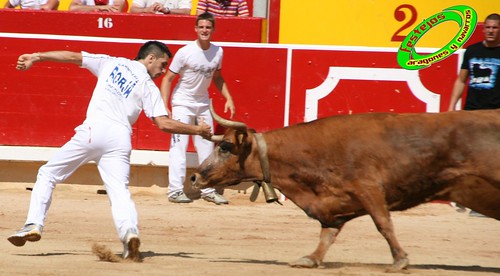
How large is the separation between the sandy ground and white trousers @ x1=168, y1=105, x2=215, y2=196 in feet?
0.83

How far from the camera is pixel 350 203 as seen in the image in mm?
7543

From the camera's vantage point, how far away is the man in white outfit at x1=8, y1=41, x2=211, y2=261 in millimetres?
7512

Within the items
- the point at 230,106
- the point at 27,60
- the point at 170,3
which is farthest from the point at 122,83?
the point at 170,3

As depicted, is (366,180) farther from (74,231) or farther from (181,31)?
(181,31)

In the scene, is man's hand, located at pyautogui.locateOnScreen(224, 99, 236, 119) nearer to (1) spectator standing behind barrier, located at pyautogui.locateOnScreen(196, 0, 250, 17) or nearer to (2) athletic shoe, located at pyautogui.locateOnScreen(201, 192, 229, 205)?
(2) athletic shoe, located at pyautogui.locateOnScreen(201, 192, 229, 205)

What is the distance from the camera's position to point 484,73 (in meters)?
10.3

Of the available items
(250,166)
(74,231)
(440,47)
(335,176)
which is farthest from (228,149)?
(440,47)

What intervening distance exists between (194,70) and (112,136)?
11.9ft

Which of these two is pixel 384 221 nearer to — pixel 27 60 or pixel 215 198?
pixel 27 60

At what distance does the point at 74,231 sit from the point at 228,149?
2171 mm

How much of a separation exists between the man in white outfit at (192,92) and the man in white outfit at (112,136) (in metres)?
3.31

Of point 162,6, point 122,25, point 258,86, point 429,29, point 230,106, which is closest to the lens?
point 230,106

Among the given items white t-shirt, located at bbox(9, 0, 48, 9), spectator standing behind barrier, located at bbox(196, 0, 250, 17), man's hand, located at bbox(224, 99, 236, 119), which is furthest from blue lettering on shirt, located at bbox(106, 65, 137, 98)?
white t-shirt, located at bbox(9, 0, 48, 9)

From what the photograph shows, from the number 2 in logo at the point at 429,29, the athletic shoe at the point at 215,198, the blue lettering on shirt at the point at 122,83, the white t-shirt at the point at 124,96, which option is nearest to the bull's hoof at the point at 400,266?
the white t-shirt at the point at 124,96
